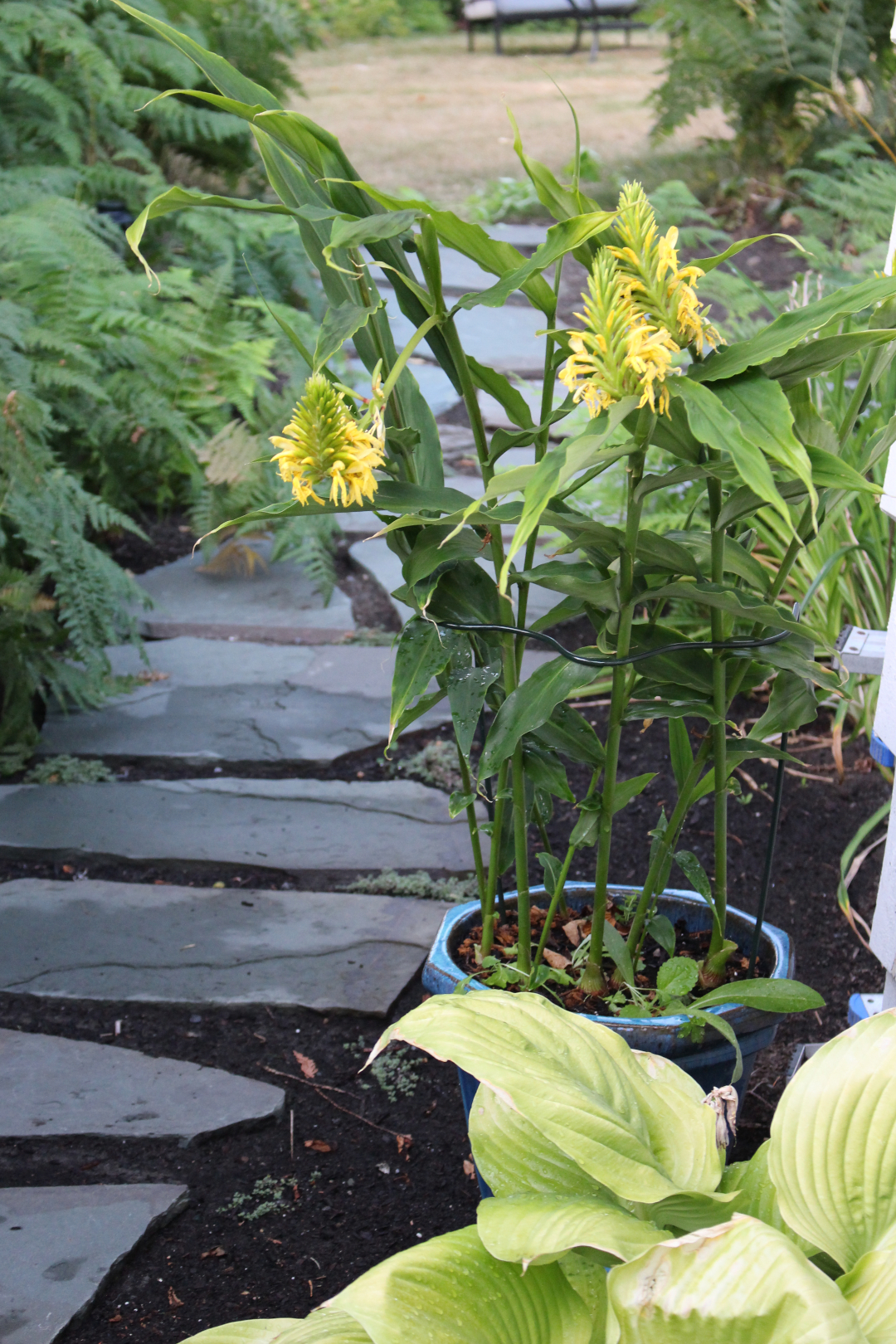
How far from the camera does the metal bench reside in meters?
11.5

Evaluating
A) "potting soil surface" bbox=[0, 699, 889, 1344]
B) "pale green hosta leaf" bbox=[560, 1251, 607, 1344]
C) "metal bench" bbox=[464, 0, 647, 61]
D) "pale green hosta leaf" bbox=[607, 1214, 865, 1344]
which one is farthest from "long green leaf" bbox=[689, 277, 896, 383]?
"metal bench" bbox=[464, 0, 647, 61]

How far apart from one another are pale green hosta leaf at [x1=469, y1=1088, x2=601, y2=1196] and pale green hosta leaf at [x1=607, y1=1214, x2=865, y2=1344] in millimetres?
213

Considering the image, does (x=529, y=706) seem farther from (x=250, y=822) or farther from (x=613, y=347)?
(x=250, y=822)

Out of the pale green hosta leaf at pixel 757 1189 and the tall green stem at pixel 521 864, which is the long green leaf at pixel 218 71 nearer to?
the tall green stem at pixel 521 864

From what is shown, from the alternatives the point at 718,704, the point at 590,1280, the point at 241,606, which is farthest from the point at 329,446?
the point at 241,606

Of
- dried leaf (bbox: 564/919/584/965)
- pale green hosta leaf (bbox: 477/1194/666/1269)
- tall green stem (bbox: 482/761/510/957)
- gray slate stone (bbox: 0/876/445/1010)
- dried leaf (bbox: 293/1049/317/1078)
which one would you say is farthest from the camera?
gray slate stone (bbox: 0/876/445/1010)

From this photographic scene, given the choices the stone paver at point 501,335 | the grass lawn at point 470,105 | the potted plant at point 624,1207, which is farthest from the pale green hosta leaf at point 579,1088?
the grass lawn at point 470,105

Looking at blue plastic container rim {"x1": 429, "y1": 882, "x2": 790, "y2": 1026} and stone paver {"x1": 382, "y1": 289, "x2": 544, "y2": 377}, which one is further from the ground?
stone paver {"x1": 382, "y1": 289, "x2": 544, "y2": 377}

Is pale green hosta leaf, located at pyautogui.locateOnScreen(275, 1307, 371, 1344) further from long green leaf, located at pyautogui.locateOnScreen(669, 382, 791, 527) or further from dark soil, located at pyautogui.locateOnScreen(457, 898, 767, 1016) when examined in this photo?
long green leaf, located at pyautogui.locateOnScreen(669, 382, 791, 527)

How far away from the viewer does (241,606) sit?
3.26 meters

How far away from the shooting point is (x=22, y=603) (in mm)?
2354

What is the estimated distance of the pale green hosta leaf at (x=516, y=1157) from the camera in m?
1.10

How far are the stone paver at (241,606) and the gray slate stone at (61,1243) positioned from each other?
1.73m

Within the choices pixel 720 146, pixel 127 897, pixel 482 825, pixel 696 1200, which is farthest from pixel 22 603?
pixel 720 146
